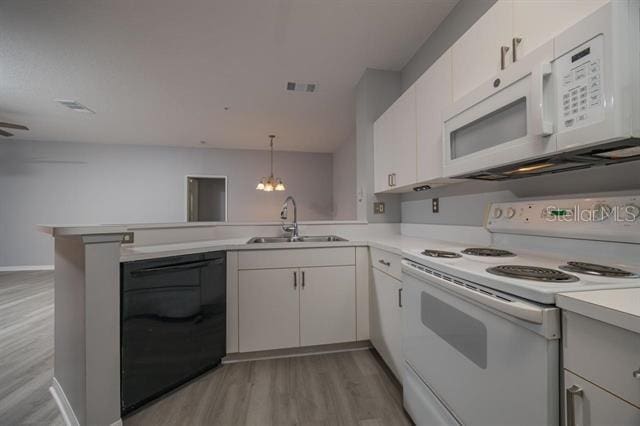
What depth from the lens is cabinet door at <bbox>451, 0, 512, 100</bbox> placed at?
1104mm

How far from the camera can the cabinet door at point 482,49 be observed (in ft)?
3.62

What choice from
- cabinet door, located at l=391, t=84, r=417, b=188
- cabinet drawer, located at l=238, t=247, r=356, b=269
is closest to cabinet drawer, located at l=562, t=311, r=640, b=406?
cabinet door, located at l=391, t=84, r=417, b=188

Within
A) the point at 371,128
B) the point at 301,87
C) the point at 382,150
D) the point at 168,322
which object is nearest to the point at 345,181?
the point at 301,87

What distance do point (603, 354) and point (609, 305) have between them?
0.10 meters

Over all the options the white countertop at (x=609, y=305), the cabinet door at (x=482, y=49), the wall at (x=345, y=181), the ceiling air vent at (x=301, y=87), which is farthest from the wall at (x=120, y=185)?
the white countertop at (x=609, y=305)

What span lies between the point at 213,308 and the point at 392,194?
1.83m

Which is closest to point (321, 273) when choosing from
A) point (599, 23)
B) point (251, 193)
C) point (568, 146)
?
point (568, 146)

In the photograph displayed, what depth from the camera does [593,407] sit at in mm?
551

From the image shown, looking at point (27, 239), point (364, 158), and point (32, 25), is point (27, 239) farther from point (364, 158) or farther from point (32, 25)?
point (364, 158)

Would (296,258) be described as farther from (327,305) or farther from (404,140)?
(404,140)

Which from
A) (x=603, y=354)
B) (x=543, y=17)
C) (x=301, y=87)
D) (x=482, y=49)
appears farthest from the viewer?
(x=301, y=87)

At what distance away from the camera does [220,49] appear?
7.85 feet

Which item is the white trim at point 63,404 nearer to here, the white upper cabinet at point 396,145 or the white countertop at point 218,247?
the white countertop at point 218,247

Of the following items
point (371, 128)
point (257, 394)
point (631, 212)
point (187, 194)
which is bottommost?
point (257, 394)
